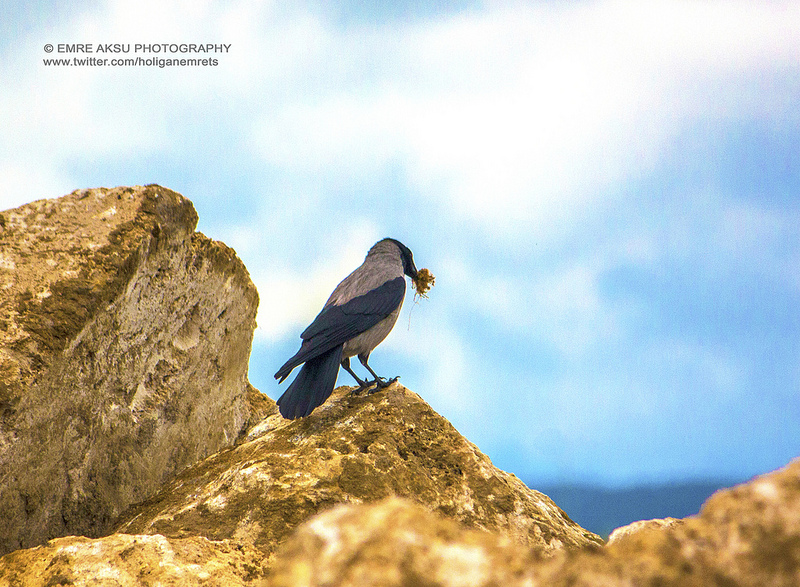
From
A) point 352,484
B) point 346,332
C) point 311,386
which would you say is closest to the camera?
point 352,484

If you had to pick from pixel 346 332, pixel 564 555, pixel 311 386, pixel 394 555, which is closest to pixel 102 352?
pixel 311 386

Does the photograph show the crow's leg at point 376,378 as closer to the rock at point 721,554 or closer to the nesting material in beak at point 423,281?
the nesting material in beak at point 423,281

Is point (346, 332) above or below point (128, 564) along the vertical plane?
above

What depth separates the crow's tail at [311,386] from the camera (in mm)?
5461

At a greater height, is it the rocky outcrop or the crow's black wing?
the crow's black wing

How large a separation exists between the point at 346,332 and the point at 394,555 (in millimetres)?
4330

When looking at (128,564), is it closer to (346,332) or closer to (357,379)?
(346,332)

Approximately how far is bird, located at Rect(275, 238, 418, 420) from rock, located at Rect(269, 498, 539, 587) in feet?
12.1

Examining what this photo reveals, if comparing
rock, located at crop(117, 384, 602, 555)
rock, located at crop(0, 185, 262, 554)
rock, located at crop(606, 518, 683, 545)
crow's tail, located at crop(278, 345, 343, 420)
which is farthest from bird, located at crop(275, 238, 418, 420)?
rock, located at crop(606, 518, 683, 545)

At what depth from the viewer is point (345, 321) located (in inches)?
238

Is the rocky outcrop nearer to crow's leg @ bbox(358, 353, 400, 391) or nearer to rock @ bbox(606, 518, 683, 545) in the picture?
rock @ bbox(606, 518, 683, 545)

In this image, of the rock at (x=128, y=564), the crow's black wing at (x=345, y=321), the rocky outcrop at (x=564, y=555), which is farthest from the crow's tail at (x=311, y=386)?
the rocky outcrop at (x=564, y=555)

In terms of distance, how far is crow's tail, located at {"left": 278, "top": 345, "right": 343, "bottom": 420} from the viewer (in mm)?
5461

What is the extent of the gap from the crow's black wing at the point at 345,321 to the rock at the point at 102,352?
93 cm
